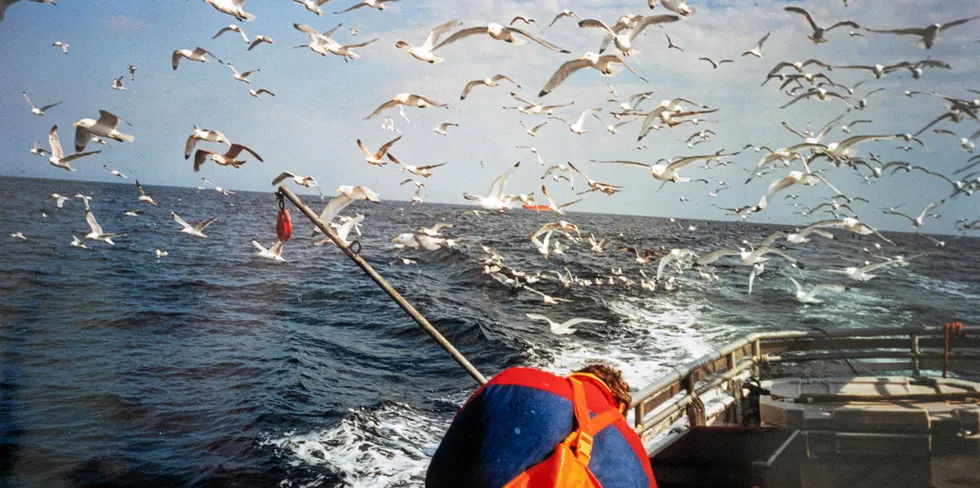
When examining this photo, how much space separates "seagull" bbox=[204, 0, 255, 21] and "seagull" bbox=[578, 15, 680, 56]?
6.14 metres

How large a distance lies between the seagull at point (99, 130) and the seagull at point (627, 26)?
8146 millimetres

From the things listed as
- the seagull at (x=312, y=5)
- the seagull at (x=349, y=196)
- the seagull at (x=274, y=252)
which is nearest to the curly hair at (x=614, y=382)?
the seagull at (x=274, y=252)

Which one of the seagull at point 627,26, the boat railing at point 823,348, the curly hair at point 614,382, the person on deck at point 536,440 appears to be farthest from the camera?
the seagull at point 627,26

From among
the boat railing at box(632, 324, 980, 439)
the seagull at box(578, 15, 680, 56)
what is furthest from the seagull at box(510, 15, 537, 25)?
the boat railing at box(632, 324, 980, 439)

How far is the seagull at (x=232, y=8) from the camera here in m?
10.6

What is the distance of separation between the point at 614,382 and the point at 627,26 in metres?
9.71

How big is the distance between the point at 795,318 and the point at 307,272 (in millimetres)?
19269

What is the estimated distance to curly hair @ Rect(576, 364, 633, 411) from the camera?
2.38 metres

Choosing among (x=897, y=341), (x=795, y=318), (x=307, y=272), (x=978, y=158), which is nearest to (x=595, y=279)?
(x=795, y=318)

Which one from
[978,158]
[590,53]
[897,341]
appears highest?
[590,53]

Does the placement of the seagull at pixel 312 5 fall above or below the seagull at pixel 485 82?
above

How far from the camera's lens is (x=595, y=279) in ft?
83.9

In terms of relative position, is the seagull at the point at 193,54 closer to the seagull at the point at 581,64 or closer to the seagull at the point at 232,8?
the seagull at the point at 232,8

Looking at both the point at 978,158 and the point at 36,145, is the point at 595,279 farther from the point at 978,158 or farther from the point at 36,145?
the point at 36,145
